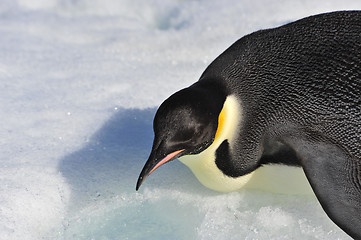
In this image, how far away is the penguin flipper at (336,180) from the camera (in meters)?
1.58

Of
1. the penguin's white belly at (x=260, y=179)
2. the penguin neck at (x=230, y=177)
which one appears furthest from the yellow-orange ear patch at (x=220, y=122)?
the penguin's white belly at (x=260, y=179)

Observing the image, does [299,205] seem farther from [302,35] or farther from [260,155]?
[302,35]

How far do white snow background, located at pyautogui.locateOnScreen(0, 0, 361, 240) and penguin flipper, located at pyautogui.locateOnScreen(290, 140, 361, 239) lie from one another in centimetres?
14

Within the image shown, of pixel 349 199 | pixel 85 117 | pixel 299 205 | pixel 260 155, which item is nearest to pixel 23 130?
pixel 85 117

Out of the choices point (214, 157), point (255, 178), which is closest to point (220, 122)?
point (214, 157)

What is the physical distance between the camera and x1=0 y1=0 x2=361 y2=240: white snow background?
71.9 inches

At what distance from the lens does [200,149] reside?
174cm

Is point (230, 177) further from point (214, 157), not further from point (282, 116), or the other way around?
point (282, 116)

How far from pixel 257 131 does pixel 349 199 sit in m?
0.38

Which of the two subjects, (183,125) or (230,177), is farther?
(230,177)

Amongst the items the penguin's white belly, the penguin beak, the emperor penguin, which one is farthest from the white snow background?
the penguin beak

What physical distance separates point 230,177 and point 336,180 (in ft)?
1.34

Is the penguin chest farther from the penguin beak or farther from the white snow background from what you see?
the penguin beak

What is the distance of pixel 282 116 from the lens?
5.55 feet
